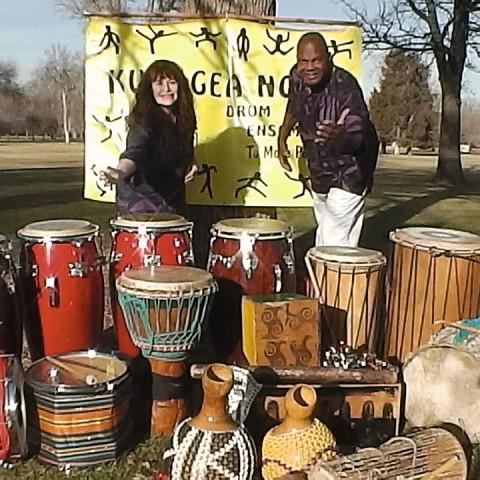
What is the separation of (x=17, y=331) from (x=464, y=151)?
24.1 metres

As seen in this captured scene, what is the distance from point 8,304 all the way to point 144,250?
2.40ft

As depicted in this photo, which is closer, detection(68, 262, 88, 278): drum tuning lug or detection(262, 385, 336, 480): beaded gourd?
detection(262, 385, 336, 480): beaded gourd

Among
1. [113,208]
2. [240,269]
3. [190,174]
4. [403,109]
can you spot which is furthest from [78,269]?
→ [403,109]

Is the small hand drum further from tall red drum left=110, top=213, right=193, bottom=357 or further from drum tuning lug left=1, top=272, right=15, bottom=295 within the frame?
drum tuning lug left=1, top=272, right=15, bottom=295

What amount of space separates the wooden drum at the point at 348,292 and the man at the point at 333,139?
0.83 meters

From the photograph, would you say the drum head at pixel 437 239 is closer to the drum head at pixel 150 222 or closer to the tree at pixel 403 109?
the drum head at pixel 150 222

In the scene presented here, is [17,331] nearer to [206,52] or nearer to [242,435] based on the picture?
[242,435]

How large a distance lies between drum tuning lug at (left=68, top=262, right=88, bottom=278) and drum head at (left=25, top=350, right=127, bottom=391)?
58cm

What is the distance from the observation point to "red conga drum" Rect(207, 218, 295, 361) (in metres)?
4.10

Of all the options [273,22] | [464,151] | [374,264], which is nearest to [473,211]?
[273,22]

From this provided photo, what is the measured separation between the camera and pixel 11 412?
3.09 metres

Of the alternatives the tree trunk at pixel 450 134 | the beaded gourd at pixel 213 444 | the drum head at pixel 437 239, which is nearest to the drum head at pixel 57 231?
the beaded gourd at pixel 213 444

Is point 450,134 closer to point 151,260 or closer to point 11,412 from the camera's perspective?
point 151,260

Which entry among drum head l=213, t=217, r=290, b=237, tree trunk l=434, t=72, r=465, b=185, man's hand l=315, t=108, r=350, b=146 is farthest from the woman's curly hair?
tree trunk l=434, t=72, r=465, b=185
